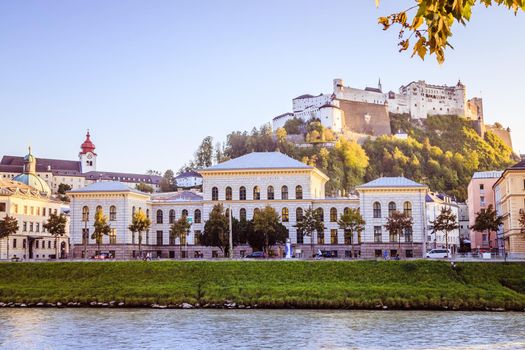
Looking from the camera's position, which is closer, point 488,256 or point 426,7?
point 426,7

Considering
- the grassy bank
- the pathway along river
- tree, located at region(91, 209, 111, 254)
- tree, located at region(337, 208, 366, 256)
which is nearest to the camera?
the pathway along river

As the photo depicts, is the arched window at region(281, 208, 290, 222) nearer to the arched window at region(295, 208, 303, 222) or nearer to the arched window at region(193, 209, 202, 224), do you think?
the arched window at region(295, 208, 303, 222)

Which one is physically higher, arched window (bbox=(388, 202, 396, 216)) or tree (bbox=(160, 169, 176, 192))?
tree (bbox=(160, 169, 176, 192))

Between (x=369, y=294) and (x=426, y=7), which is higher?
(x=426, y=7)

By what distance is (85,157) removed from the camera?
174875 millimetres

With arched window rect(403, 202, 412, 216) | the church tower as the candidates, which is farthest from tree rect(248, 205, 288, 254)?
the church tower

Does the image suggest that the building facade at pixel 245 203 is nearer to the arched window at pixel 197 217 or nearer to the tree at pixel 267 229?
the arched window at pixel 197 217

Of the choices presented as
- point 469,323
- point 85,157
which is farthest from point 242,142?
point 469,323

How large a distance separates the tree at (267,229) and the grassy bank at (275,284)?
12.7m

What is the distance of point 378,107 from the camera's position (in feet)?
554

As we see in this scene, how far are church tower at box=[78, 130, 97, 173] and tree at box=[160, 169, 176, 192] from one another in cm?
2039

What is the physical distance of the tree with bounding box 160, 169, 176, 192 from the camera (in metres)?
151

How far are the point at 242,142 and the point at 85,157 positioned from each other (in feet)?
167

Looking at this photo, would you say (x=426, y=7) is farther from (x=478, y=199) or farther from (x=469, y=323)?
(x=478, y=199)
